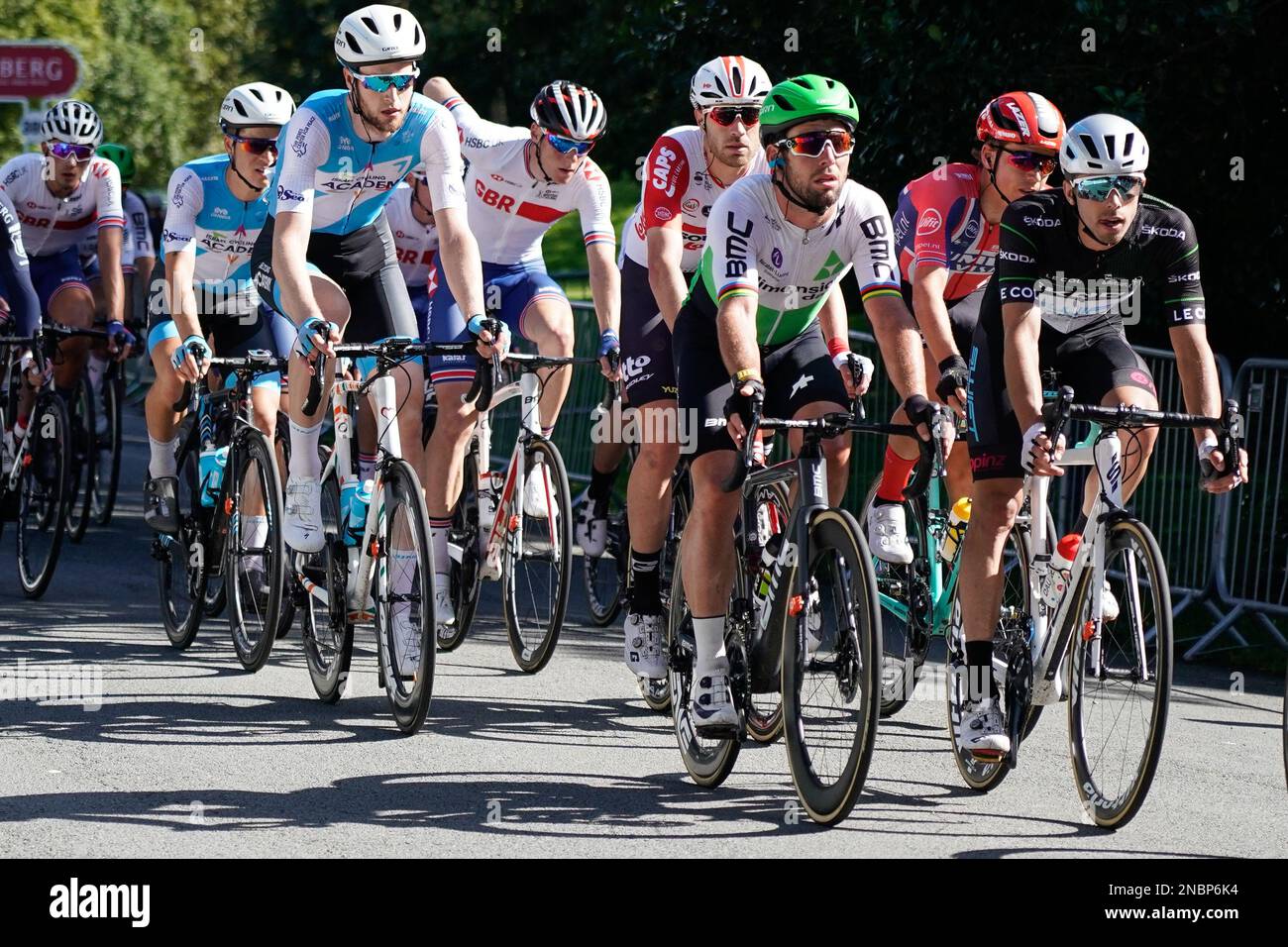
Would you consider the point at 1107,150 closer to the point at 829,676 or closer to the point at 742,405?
the point at 742,405

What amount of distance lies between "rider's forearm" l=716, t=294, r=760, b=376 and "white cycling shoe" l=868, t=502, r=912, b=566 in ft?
4.66

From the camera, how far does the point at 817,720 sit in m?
5.54

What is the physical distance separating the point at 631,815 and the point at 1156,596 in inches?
66.4

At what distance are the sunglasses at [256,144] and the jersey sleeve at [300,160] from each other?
135 centimetres

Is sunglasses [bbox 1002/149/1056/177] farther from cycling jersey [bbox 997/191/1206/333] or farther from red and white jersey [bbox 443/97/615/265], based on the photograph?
red and white jersey [bbox 443/97/615/265]

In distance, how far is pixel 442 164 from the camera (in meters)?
7.28

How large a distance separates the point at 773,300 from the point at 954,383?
30.4 inches

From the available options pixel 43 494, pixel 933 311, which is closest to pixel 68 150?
pixel 43 494

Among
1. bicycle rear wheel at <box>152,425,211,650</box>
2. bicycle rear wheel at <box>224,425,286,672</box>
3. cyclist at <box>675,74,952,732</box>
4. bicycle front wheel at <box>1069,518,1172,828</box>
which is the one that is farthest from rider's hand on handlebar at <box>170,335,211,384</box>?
bicycle front wheel at <box>1069,518,1172,828</box>

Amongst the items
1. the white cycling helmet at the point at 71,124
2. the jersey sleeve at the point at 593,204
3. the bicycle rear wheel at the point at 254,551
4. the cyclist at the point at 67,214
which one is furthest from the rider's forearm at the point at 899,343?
the white cycling helmet at the point at 71,124

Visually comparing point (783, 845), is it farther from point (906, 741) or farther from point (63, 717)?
point (63, 717)

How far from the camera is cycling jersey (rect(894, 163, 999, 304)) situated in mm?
7152

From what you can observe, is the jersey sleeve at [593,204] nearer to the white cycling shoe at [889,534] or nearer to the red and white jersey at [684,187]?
the red and white jersey at [684,187]

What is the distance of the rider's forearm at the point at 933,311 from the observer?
690 centimetres
